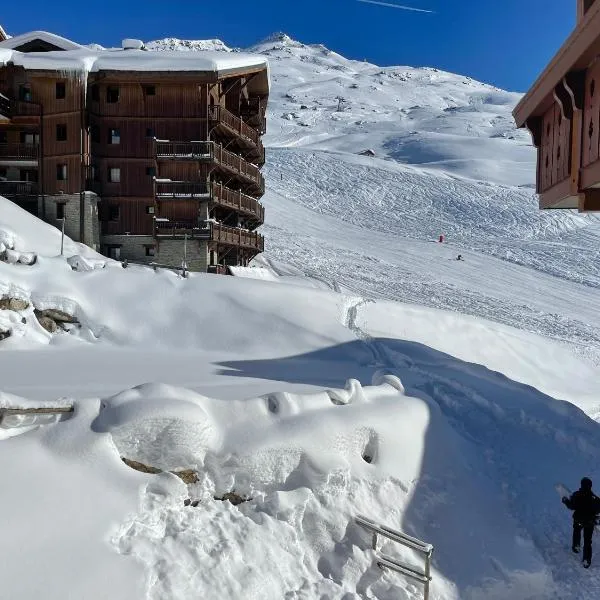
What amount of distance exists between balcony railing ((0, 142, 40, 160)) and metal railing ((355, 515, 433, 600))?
28722 millimetres

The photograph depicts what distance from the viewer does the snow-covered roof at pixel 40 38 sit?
32.7m

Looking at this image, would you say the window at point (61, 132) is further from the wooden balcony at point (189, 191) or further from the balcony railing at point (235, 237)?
the balcony railing at point (235, 237)

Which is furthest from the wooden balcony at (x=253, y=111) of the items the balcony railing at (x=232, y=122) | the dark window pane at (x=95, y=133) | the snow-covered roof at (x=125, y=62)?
the dark window pane at (x=95, y=133)

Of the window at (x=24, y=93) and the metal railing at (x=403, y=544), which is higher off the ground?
the window at (x=24, y=93)

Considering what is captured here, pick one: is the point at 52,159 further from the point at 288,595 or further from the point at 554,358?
the point at 288,595

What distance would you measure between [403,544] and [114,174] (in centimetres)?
2693

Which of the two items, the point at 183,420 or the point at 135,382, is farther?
the point at 135,382

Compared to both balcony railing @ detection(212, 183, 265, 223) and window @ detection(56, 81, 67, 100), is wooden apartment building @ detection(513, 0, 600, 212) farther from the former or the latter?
window @ detection(56, 81, 67, 100)

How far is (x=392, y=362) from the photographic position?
17.1 m

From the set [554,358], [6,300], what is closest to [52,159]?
[6,300]

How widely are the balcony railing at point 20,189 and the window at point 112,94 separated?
5735mm

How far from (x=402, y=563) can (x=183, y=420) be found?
3.18 meters

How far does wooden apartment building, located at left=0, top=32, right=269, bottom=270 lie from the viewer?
28.9m

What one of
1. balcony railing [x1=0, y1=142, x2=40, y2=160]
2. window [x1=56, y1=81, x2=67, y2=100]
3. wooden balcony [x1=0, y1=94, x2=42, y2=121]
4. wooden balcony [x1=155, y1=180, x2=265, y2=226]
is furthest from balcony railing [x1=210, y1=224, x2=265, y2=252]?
wooden balcony [x1=0, y1=94, x2=42, y2=121]
